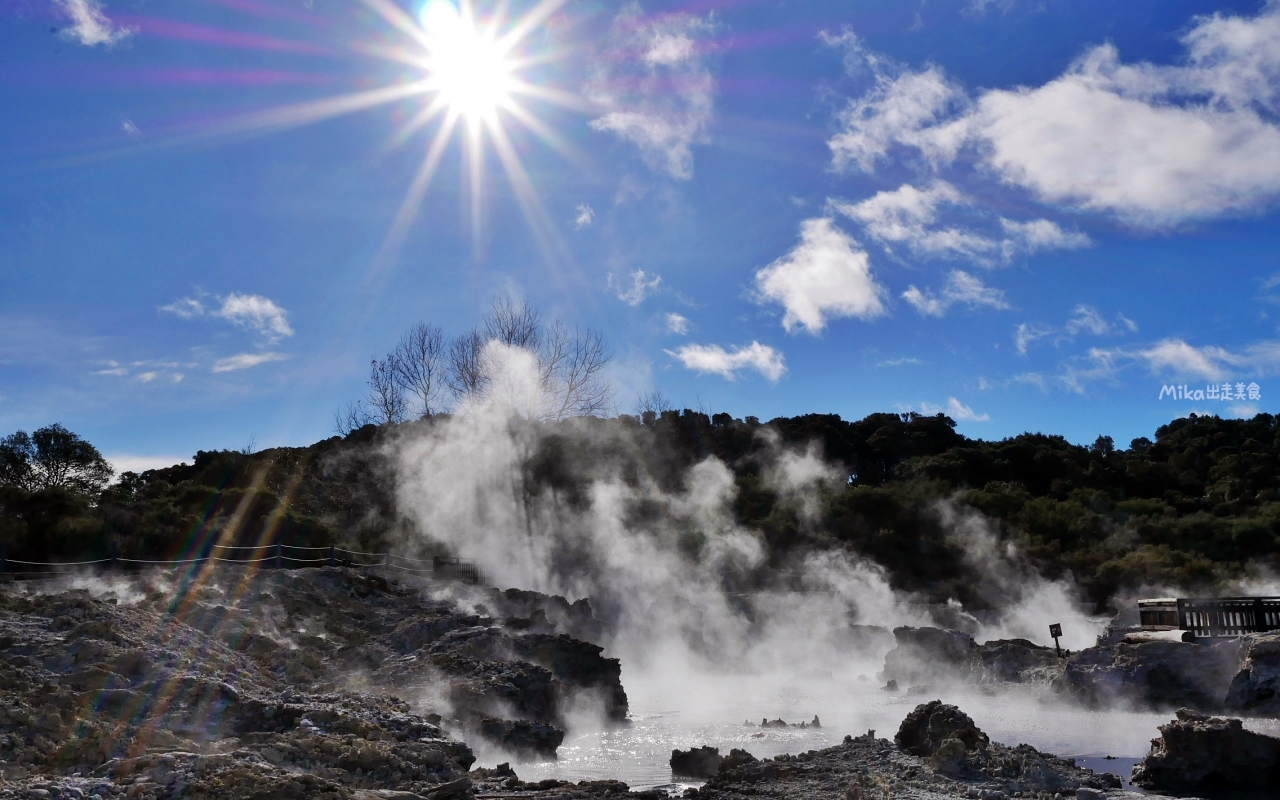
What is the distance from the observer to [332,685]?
16.1 m

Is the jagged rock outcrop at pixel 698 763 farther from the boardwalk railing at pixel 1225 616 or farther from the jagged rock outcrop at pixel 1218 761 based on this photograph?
the boardwalk railing at pixel 1225 616

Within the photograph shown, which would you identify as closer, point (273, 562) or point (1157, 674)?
point (1157, 674)

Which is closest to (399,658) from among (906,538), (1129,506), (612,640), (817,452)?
(612,640)

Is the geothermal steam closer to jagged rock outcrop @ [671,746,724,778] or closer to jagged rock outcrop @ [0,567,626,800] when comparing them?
jagged rock outcrop @ [0,567,626,800]

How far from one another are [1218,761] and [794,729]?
7045mm

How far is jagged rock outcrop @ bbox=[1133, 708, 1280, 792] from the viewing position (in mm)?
12031

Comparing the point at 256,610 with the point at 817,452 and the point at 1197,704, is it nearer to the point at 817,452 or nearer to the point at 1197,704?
the point at 1197,704

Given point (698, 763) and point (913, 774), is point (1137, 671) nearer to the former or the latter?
point (913, 774)

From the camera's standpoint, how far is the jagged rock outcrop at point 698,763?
1308 cm

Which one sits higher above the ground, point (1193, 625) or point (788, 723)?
point (1193, 625)

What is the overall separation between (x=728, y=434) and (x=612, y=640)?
35.2 metres

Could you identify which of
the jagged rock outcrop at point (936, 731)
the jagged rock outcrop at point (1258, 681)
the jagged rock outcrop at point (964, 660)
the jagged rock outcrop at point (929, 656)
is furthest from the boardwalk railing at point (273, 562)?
the jagged rock outcrop at point (1258, 681)

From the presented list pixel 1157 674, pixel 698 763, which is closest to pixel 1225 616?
pixel 1157 674

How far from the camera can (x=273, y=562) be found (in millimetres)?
23484
